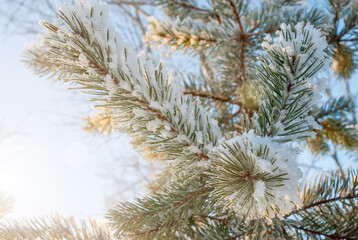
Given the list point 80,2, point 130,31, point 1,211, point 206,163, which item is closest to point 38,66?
point 1,211

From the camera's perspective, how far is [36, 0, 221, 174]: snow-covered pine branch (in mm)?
417

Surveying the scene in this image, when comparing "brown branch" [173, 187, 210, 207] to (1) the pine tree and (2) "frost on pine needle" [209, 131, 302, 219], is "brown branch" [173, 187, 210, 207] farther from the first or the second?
(2) "frost on pine needle" [209, 131, 302, 219]

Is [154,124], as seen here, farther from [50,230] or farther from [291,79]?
[50,230]

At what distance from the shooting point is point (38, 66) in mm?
1294

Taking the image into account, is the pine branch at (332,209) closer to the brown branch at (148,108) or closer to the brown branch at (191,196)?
the brown branch at (191,196)

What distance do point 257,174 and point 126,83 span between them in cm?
27

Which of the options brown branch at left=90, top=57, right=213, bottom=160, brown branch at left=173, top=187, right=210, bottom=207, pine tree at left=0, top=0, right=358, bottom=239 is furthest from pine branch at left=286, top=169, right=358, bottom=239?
brown branch at left=90, top=57, right=213, bottom=160

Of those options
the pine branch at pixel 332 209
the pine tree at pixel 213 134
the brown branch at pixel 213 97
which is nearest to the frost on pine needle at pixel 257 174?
the pine tree at pixel 213 134

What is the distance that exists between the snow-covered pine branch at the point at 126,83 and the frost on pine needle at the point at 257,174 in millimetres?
93

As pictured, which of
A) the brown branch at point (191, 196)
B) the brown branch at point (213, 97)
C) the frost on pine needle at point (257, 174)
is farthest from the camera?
the brown branch at point (213, 97)

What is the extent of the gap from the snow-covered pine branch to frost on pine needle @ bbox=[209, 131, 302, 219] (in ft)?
0.30

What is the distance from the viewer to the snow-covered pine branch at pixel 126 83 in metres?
0.42

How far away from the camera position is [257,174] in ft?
1.30

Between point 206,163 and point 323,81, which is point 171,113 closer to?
point 206,163
